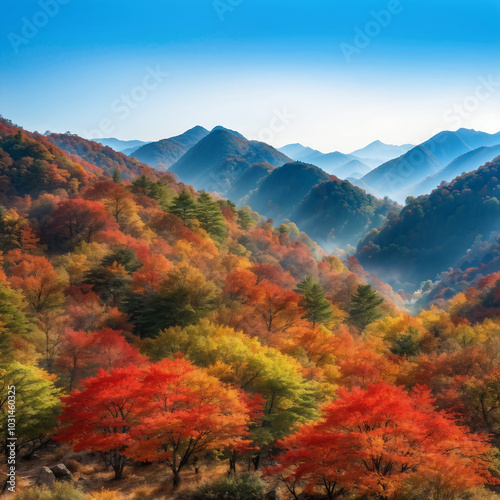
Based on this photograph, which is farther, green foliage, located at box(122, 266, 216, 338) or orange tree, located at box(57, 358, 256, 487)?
green foliage, located at box(122, 266, 216, 338)

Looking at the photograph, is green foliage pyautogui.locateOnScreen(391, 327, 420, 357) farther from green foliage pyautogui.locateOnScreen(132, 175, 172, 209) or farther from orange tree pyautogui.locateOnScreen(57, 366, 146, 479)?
green foliage pyautogui.locateOnScreen(132, 175, 172, 209)

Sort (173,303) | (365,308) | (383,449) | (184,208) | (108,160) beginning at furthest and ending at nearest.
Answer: (108,160) → (184,208) → (365,308) → (173,303) → (383,449)

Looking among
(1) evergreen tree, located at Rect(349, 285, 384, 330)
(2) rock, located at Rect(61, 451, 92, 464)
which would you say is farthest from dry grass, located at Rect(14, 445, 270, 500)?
(1) evergreen tree, located at Rect(349, 285, 384, 330)

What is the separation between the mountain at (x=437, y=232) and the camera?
18062 centimetres

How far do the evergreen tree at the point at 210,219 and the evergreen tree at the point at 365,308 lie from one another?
3280 cm

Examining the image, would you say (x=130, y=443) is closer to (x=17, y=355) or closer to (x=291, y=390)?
(x=291, y=390)

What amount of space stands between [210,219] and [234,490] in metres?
63.6

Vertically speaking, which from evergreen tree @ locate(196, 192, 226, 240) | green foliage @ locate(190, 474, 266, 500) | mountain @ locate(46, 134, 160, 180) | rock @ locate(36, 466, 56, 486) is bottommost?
green foliage @ locate(190, 474, 266, 500)

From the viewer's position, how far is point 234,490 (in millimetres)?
21922

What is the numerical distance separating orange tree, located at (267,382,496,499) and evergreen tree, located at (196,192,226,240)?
2442 inches

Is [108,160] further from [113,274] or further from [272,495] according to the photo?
[272,495]

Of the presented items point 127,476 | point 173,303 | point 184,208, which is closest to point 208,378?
point 127,476

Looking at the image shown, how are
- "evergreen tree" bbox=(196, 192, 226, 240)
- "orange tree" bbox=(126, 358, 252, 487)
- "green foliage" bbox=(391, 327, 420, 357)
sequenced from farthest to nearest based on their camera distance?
1. "evergreen tree" bbox=(196, 192, 226, 240)
2. "green foliage" bbox=(391, 327, 420, 357)
3. "orange tree" bbox=(126, 358, 252, 487)

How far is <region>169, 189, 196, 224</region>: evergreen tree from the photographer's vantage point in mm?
77550
